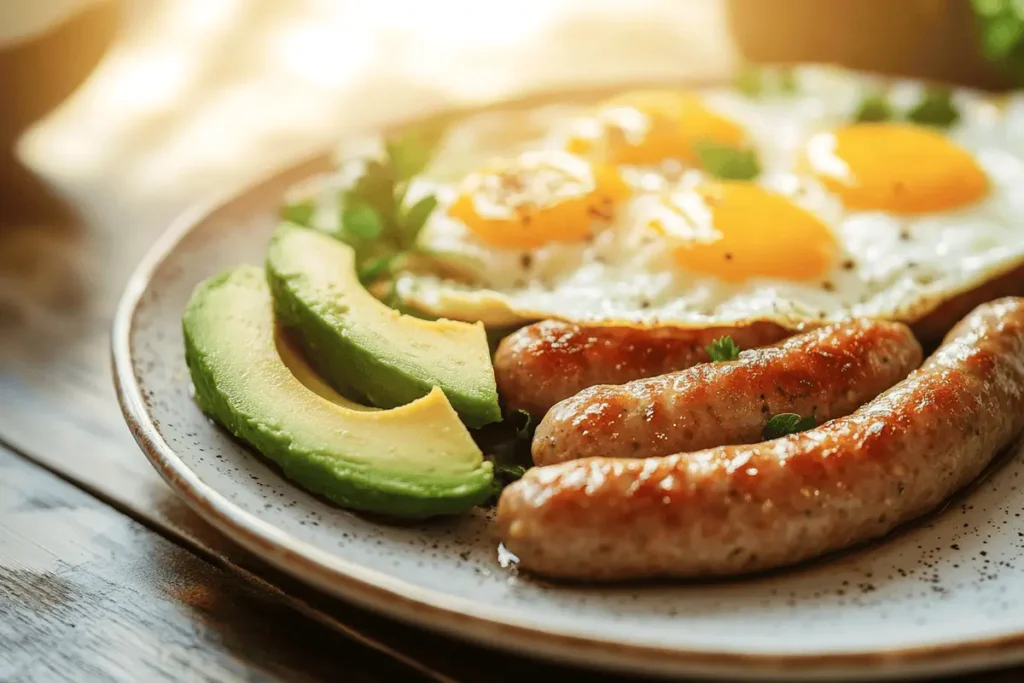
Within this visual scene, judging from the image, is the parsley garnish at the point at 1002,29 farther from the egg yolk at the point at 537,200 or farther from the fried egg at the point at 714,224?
the egg yolk at the point at 537,200

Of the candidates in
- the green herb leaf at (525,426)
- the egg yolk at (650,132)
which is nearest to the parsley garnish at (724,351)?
the green herb leaf at (525,426)

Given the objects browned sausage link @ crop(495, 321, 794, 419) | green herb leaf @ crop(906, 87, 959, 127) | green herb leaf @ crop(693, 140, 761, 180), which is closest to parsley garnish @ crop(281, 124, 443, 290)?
browned sausage link @ crop(495, 321, 794, 419)

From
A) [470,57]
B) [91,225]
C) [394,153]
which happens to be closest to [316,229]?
[394,153]

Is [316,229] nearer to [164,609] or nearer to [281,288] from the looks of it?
[281,288]

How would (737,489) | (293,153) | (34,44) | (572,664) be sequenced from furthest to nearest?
1. (293,153)
2. (34,44)
3. (737,489)
4. (572,664)

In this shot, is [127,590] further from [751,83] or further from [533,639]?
[751,83]

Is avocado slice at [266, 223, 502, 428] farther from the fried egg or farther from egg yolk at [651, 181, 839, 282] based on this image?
egg yolk at [651, 181, 839, 282]

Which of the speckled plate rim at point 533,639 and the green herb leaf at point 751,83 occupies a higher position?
the green herb leaf at point 751,83
